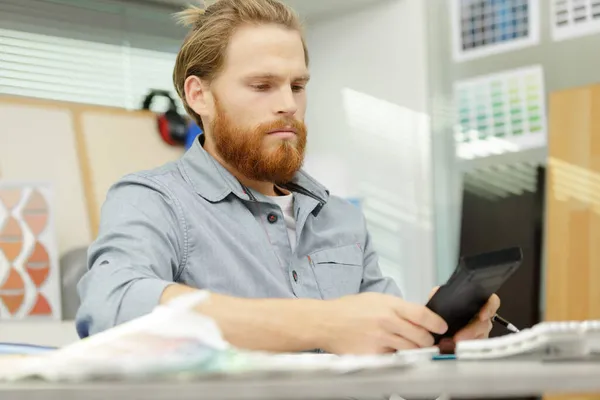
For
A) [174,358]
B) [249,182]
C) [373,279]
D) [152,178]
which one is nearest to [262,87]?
[249,182]

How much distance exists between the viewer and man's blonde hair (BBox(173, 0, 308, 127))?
1660mm

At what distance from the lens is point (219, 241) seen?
145 centimetres

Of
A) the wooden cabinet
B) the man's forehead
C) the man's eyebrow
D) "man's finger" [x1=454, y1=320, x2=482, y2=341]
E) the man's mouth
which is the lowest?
the wooden cabinet

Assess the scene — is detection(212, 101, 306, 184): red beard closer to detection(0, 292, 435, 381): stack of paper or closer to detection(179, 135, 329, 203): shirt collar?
detection(179, 135, 329, 203): shirt collar

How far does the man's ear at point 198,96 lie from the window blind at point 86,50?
2079mm

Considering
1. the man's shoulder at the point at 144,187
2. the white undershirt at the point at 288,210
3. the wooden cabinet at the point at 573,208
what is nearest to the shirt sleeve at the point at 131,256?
the man's shoulder at the point at 144,187

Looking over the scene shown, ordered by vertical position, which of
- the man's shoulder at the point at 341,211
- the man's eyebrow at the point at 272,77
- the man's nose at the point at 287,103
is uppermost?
the man's eyebrow at the point at 272,77

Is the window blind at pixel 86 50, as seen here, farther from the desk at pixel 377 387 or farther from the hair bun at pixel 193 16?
the desk at pixel 377 387

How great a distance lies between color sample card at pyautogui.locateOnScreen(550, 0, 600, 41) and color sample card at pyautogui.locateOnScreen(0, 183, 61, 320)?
2.15 m

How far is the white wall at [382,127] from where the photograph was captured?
3879 millimetres

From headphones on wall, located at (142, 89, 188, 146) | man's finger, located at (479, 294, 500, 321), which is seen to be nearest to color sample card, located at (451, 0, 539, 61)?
headphones on wall, located at (142, 89, 188, 146)

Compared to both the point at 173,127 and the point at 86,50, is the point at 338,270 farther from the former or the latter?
the point at 86,50

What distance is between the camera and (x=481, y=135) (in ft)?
12.4

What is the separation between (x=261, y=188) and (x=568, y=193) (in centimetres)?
212
